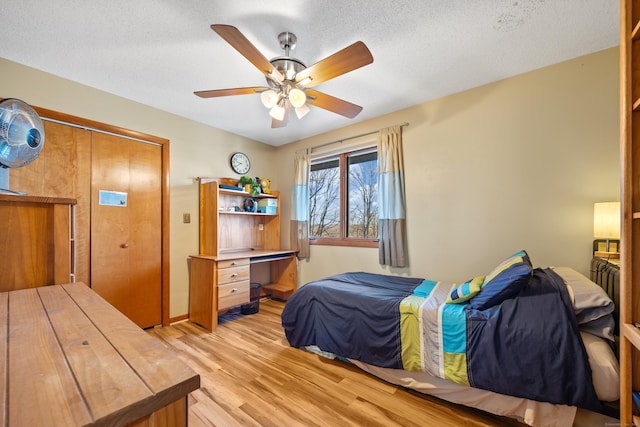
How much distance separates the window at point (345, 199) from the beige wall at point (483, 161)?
26 cm

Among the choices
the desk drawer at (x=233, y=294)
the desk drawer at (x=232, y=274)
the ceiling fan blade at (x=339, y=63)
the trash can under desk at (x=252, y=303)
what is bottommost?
the trash can under desk at (x=252, y=303)

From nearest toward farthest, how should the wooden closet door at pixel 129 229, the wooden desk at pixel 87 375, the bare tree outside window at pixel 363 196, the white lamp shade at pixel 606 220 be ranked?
the wooden desk at pixel 87 375
the white lamp shade at pixel 606 220
the wooden closet door at pixel 129 229
the bare tree outside window at pixel 363 196

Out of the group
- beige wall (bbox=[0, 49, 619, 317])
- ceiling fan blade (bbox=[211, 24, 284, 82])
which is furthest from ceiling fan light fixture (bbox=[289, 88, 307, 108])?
beige wall (bbox=[0, 49, 619, 317])

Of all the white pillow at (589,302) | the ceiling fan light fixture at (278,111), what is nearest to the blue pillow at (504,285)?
the white pillow at (589,302)

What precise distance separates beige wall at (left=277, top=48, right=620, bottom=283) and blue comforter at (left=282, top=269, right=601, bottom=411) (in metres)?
0.50

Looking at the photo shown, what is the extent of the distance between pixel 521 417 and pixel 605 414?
1.20 ft

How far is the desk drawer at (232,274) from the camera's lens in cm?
285

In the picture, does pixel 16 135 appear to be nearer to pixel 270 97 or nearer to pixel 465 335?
pixel 270 97

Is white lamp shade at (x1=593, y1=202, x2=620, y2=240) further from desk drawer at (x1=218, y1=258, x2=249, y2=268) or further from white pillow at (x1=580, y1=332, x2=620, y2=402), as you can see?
desk drawer at (x1=218, y1=258, x2=249, y2=268)

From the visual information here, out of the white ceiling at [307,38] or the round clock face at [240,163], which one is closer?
the white ceiling at [307,38]

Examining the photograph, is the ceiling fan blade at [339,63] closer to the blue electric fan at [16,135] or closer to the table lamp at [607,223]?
the blue electric fan at [16,135]

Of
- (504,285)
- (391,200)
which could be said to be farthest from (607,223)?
(391,200)

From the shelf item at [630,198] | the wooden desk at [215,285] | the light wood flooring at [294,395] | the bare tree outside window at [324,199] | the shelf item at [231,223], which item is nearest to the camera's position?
the shelf item at [630,198]

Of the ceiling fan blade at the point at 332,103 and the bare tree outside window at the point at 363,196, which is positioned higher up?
the ceiling fan blade at the point at 332,103
